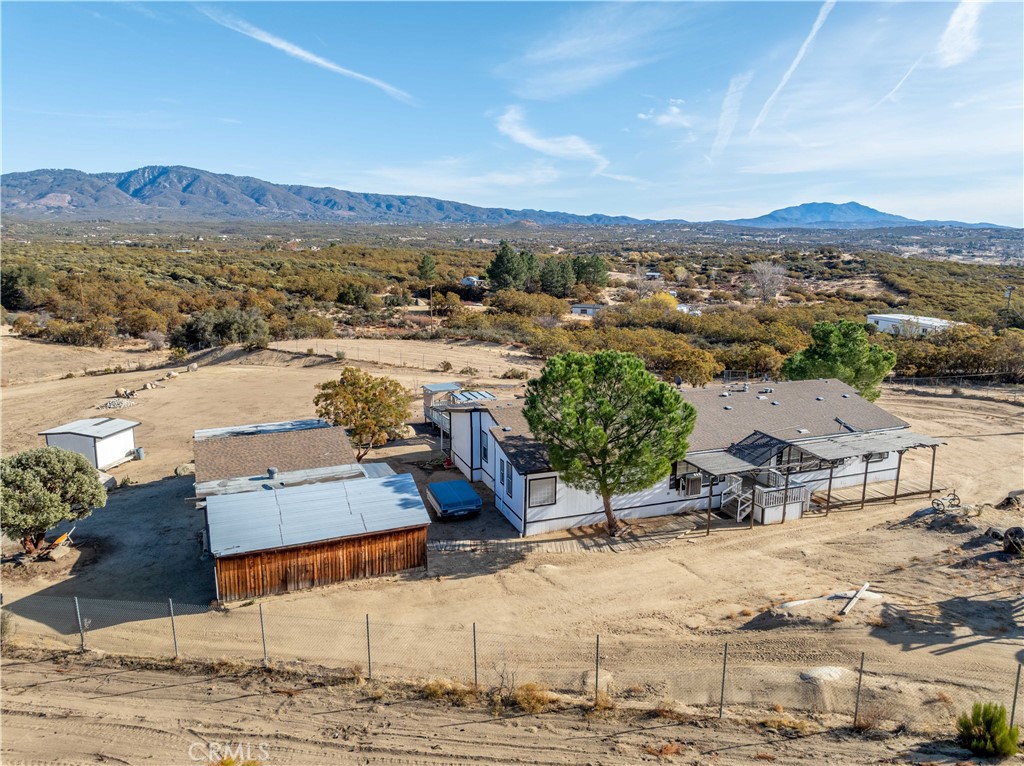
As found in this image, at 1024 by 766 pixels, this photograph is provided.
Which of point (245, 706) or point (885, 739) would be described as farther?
point (245, 706)

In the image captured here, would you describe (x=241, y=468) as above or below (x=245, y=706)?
above

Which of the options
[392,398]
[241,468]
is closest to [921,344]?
[392,398]

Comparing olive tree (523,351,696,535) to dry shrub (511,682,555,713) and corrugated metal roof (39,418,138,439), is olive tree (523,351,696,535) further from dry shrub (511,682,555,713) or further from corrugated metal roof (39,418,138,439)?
corrugated metal roof (39,418,138,439)

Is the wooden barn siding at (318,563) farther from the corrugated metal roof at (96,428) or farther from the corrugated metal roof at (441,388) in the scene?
the corrugated metal roof at (441,388)

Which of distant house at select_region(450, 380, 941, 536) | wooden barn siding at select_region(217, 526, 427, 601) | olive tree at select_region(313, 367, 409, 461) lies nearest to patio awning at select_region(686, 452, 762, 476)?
distant house at select_region(450, 380, 941, 536)

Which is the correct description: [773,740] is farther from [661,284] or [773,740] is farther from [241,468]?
→ [661,284]

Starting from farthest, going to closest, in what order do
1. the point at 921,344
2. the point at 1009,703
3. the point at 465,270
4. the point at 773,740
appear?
the point at 465,270, the point at 921,344, the point at 1009,703, the point at 773,740

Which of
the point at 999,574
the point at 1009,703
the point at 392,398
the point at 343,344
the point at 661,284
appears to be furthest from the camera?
the point at 661,284

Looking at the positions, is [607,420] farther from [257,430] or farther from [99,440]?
[99,440]

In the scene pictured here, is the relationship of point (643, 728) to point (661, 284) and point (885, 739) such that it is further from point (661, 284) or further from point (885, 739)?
point (661, 284)
